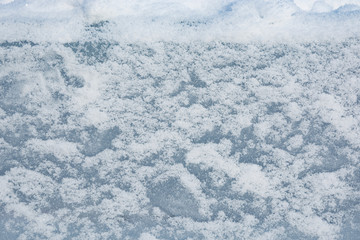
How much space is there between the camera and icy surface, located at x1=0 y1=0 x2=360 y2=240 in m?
0.75

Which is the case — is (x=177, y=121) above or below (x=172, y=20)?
below

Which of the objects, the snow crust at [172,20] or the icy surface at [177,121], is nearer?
the icy surface at [177,121]

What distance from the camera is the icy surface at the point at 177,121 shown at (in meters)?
0.75

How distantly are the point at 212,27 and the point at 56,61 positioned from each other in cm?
61

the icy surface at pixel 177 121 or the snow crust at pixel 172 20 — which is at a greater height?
the snow crust at pixel 172 20

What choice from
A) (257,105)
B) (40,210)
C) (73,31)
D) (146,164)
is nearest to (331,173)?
(257,105)

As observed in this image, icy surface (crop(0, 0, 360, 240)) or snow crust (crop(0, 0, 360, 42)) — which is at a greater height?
snow crust (crop(0, 0, 360, 42))

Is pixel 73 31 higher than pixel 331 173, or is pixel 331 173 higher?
pixel 73 31

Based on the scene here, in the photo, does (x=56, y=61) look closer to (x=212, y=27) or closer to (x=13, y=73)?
(x=13, y=73)

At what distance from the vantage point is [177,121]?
827mm

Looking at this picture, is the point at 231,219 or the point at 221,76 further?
the point at 221,76

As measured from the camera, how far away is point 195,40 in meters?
0.92

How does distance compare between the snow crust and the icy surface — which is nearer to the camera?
the icy surface

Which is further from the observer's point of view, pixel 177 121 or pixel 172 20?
pixel 172 20
